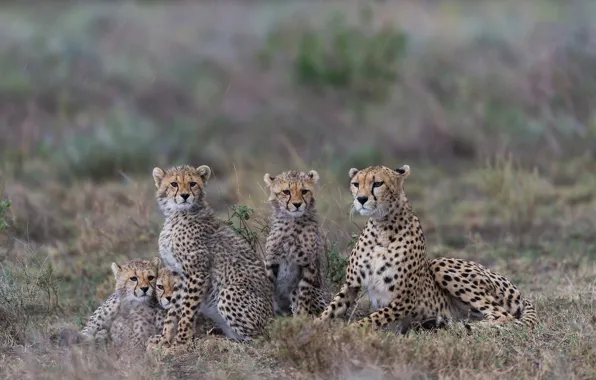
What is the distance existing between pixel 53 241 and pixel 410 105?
6.69 meters

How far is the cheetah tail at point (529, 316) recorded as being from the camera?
6.16 meters

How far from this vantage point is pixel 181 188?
258 inches

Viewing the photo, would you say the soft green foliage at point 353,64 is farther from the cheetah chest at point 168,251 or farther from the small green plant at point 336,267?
the cheetah chest at point 168,251

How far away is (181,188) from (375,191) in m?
1.18

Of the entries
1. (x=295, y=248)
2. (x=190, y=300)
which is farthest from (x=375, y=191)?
(x=190, y=300)

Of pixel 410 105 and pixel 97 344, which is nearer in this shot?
pixel 97 344

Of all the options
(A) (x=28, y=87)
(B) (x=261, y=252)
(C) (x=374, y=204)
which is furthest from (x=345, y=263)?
(A) (x=28, y=87)

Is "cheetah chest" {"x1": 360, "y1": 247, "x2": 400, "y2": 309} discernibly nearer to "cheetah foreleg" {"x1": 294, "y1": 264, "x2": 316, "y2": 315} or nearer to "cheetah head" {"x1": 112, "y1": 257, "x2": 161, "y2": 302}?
"cheetah foreleg" {"x1": 294, "y1": 264, "x2": 316, "y2": 315}

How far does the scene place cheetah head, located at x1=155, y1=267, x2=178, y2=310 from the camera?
652 centimetres

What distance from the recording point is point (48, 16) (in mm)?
28109

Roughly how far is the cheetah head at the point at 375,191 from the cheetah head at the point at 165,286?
3.93ft

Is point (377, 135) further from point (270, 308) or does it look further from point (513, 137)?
point (270, 308)

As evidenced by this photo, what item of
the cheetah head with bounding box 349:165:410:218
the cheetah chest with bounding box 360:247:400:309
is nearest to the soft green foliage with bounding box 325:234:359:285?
the cheetah chest with bounding box 360:247:400:309

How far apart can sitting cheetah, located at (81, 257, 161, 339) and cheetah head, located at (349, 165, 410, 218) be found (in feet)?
4.33
